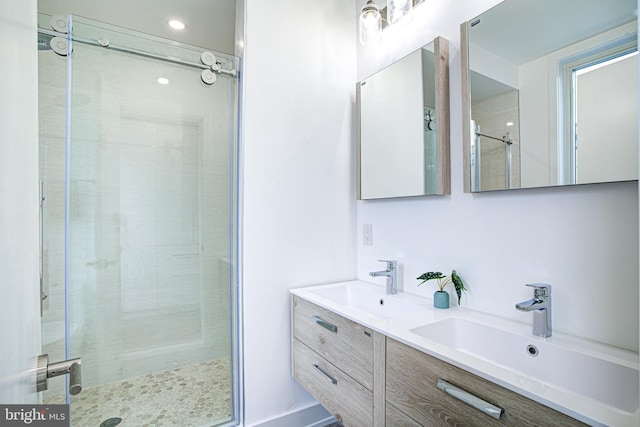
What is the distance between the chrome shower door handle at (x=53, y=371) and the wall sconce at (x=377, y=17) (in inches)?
75.1

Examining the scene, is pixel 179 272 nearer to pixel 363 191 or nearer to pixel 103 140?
pixel 103 140

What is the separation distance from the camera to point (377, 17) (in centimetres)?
180

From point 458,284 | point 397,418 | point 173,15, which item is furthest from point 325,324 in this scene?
point 173,15

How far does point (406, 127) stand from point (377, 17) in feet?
2.16

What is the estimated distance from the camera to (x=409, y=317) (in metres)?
1.28

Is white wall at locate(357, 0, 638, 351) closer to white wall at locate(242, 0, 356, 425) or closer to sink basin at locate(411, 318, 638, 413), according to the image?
sink basin at locate(411, 318, 638, 413)

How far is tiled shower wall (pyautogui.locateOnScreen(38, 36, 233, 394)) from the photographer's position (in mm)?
1475

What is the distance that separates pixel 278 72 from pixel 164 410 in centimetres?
190

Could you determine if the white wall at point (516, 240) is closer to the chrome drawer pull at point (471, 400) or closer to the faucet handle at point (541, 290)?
the faucet handle at point (541, 290)

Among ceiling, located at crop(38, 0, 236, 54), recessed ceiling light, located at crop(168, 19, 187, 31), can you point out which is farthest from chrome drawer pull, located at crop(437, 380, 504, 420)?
recessed ceiling light, located at crop(168, 19, 187, 31)

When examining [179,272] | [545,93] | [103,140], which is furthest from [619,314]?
[103,140]

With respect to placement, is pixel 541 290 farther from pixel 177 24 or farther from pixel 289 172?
pixel 177 24

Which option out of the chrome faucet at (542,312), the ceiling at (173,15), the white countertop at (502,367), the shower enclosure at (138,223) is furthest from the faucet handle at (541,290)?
the ceiling at (173,15)

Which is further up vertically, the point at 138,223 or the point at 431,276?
the point at 138,223
